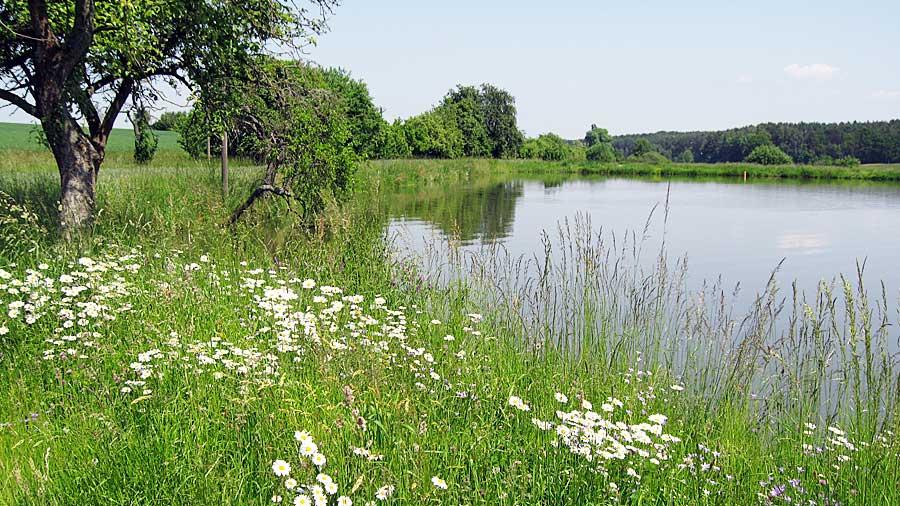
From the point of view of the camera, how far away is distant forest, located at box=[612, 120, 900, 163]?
9144 cm

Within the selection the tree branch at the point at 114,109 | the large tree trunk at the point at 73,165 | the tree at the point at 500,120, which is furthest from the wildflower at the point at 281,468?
the tree at the point at 500,120

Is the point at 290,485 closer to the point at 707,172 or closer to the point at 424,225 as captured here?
the point at 424,225

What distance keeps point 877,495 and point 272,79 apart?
32.8 ft

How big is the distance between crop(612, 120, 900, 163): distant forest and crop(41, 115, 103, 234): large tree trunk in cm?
9092

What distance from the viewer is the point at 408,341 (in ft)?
16.1

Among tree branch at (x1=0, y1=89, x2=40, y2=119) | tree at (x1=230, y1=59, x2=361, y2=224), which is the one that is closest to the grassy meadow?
tree branch at (x1=0, y1=89, x2=40, y2=119)

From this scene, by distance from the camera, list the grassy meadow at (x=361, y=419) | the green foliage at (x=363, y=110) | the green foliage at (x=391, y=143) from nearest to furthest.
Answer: the grassy meadow at (x=361, y=419), the green foliage at (x=363, y=110), the green foliage at (x=391, y=143)

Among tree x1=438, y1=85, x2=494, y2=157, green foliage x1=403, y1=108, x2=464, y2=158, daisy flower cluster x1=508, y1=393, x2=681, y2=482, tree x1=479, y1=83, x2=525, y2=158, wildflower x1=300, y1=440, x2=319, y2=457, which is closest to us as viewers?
wildflower x1=300, y1=440, x2=319, y2=457

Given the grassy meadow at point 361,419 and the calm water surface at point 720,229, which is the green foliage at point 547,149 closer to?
the calm water surface at point 720,229

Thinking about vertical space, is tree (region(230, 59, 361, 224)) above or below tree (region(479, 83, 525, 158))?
below

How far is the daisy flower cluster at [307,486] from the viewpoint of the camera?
8.01 ft

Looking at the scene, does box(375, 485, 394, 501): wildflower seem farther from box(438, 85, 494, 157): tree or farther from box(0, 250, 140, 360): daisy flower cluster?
box(438, 85, 494, 157): tree

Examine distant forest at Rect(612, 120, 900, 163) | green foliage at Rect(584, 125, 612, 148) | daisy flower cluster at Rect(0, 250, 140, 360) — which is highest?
green foliage at Rect(584, 125, 612, 148)

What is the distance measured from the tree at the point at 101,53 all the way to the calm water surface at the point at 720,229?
3.69m
